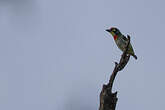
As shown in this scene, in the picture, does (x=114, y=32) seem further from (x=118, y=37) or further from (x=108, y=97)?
(x=108, y=97)

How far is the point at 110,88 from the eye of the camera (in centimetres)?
786

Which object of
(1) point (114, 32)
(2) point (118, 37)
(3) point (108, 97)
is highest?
(1) point (114, 32)

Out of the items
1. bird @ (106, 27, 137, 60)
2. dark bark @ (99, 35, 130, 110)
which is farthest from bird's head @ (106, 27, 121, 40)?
dark bark @ (99, 35, 130, 110)

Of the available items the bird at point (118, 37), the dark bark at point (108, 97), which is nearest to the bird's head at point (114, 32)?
the bird at point (118, 37)

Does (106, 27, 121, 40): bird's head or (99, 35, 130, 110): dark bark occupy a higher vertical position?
(106, 27, 121, 40): bird's head

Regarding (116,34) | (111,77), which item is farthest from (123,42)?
Result: (111,77)

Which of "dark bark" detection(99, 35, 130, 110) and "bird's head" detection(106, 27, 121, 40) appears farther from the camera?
"bird's head" detection(106, 27, 121, 40)

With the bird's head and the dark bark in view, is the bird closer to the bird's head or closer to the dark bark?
the bird's head

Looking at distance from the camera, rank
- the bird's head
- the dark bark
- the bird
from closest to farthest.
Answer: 1. the dark bark
2. the bird
3. the bird's head

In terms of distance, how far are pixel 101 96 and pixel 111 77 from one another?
589 millimetres

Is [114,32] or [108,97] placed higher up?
[114,32]

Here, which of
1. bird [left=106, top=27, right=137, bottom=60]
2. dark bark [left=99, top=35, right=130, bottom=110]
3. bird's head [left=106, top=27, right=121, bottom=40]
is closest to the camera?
dark bark [left=99, top=35, right=130, bottom=110]

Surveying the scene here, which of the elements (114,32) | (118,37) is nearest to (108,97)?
(118,37)

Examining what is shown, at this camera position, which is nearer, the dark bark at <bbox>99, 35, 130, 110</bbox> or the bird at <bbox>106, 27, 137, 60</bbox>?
the dark bark at <bbox>99, 35, 130, 110</bbox>
